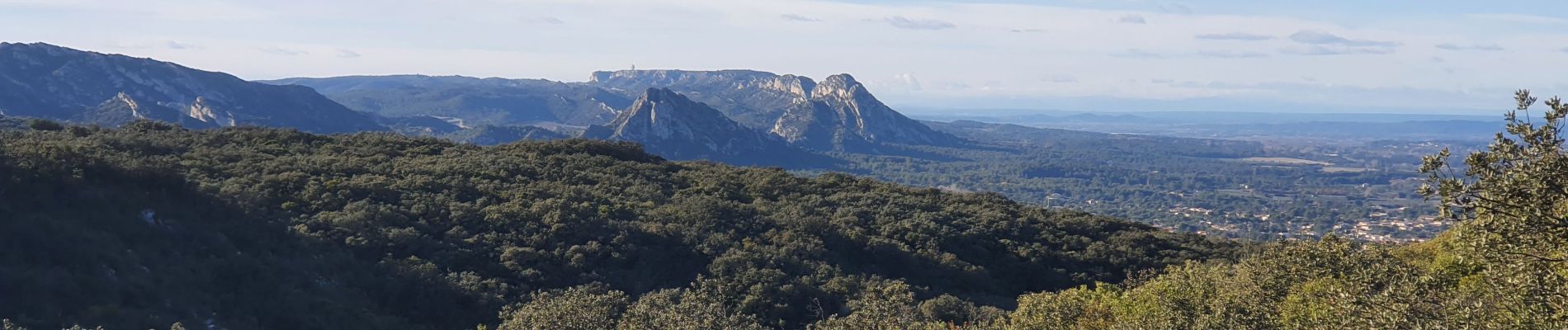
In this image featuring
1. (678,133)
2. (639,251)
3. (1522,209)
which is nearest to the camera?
(1522,209)

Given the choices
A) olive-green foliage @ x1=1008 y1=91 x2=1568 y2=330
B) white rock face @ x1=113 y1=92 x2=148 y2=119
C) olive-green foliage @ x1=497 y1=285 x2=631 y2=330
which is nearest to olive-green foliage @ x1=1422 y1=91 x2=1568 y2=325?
olive-green foliage @ x1=1008 y1=91 x2=1568 y2=330

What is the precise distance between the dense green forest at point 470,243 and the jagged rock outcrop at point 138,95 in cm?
9916

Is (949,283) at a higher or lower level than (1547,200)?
lower

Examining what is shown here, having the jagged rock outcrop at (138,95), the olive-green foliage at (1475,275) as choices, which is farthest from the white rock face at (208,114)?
the olive-green foliage at (1475,275)

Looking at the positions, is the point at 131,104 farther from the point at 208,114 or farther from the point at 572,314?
the point at 572,314

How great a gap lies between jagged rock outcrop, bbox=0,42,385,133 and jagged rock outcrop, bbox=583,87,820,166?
4719 cm

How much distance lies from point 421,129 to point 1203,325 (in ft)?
584

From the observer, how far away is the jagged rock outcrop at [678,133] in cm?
18150

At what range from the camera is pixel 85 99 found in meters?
136

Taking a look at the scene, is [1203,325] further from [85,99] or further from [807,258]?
[85,99]

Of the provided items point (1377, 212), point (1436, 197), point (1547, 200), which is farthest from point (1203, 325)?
point (1377, 212)

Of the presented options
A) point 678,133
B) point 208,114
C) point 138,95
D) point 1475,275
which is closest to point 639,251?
point 1475,275

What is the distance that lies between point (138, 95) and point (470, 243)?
14176 centimetres

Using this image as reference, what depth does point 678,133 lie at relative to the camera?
188250mm
